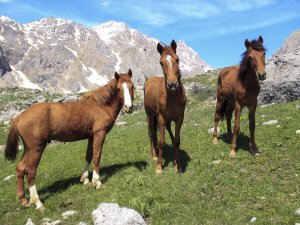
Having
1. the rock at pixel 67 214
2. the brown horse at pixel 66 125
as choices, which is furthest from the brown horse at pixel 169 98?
the rock at pixel 67 214

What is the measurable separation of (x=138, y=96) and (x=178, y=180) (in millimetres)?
28020

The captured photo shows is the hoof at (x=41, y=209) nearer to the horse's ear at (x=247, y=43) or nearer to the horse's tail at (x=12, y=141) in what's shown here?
the horse's tail at (x=12, y=141)

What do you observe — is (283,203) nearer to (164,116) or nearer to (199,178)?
(199,178)

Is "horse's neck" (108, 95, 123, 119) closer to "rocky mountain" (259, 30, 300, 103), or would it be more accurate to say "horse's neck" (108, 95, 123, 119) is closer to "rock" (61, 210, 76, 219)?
"rock" (61, 210, 76, 219)

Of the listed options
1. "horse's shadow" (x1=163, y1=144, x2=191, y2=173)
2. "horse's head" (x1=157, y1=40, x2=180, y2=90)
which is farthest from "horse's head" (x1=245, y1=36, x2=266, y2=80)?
"horse's shadow" (x1=163, y1=144, x2=191, y2=173)

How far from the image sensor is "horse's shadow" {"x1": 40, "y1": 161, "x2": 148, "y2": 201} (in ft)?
45.0

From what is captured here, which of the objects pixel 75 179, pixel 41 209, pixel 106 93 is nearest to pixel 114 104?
pixel 106 93

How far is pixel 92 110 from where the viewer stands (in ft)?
44.7

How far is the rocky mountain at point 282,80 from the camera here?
2698cm

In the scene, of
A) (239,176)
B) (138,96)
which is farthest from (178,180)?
(138,96)

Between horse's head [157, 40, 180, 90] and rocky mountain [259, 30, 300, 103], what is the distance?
54.2 ft

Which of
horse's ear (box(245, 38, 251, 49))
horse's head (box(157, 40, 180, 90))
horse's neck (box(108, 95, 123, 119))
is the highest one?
horse's ear (box(245, 38, 251, 49))

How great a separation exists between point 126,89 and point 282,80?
17.7 metres

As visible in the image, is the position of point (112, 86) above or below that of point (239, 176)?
above
